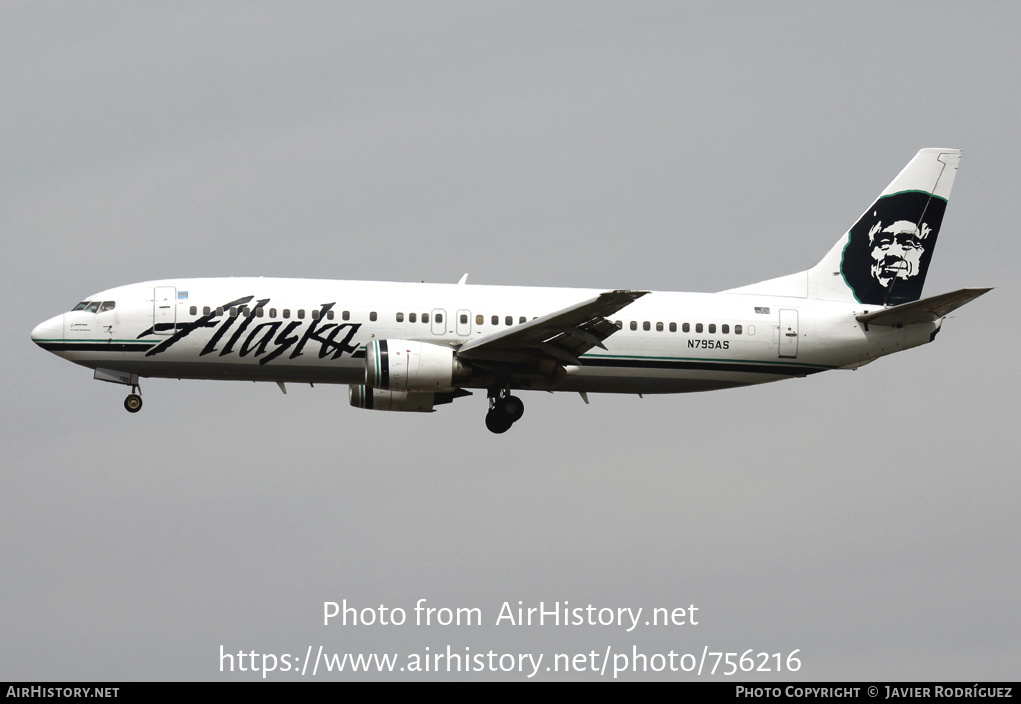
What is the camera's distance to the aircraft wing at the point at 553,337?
39281 millimetres

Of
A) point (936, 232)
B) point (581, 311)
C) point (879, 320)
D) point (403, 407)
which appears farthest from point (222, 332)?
point (936, 232)

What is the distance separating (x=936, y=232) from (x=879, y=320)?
16.0ft

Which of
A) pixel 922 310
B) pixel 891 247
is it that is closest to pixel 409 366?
pixel 922 310

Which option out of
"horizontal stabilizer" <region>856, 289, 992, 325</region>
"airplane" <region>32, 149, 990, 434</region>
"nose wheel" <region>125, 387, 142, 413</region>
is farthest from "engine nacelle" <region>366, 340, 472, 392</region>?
"horizontal stabilizer" <region>856, 289, 992, 325</region>

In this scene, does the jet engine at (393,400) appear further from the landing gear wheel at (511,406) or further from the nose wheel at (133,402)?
the nose wheel at (133,402)

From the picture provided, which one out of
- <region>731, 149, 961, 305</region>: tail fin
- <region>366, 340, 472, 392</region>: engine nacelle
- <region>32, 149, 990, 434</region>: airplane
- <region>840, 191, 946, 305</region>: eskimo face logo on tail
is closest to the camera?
<region>366, 340, 472, 392</region>: engine nacelle

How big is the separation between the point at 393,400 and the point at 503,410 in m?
3.47

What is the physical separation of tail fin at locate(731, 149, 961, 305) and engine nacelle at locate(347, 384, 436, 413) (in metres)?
10.4

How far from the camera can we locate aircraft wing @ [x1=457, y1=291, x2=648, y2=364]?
129ft

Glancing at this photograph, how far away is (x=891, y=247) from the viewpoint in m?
46.9

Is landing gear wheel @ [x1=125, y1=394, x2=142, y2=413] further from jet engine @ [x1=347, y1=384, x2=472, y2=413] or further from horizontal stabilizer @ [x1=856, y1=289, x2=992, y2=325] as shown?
horizontal stabilizer @ [x1=856, y1=289, x2=992, y2=325]

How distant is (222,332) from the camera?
1618 inches

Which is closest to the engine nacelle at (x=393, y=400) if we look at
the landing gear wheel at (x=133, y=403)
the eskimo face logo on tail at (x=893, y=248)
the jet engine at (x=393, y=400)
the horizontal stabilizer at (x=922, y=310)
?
the jet engine at (x=393, y=400)

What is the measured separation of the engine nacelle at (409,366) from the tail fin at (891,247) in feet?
34.3
